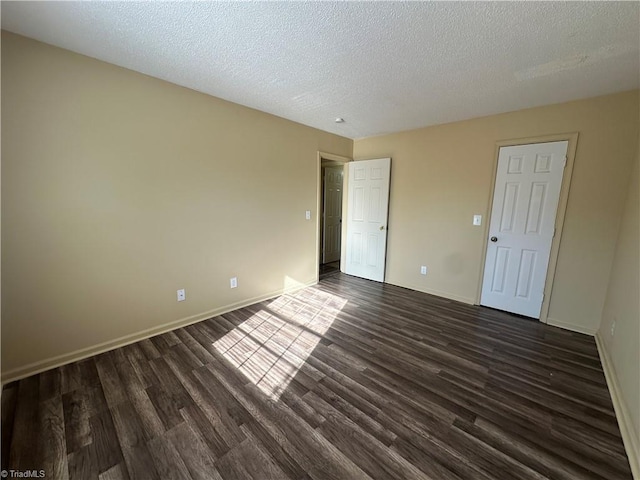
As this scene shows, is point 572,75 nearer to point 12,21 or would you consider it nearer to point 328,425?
point 328,425

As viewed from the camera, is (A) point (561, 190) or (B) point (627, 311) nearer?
(B) point (627, 311)

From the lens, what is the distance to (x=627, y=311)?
189cm

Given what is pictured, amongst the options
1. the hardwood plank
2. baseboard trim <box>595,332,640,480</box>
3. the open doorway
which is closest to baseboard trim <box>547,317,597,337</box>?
baseboard trim <box>595,332,640,480</box>

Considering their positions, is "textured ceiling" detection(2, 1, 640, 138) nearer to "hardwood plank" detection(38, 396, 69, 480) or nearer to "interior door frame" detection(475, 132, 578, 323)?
"interior door frame" detection(475, 132, 578, 323)

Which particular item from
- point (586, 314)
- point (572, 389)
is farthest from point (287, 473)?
point (586, 314)

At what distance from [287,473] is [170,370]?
125 centimetres

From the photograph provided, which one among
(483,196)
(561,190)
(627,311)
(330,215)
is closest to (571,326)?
(627,311)

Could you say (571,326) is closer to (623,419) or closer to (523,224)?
(523,224)

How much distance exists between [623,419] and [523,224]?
1.95m

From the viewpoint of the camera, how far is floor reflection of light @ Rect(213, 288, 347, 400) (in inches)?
79.8

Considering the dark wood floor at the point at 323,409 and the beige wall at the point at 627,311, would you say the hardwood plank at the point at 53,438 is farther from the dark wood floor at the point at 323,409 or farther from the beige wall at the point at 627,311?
the beige wall at the point at 627,311

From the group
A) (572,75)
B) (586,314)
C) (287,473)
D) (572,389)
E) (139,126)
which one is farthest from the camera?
(586,314)

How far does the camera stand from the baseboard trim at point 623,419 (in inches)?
52.8

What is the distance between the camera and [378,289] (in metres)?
3.96
